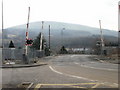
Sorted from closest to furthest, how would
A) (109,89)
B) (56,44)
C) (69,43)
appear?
(109,89) → (56,44) → (69,43)

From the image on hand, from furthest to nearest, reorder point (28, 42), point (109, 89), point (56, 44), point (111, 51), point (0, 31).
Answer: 1. point (56, 44)
2. point (111, 51)
3. point (28, 42)
4. point (0, 31)
5. point (109, 89)

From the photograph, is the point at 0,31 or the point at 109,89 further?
the point at 0,31

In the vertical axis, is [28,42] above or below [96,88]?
above

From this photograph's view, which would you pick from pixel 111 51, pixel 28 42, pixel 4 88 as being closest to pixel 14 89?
pixel 4 88

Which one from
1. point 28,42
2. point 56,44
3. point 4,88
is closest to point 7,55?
point 28,42

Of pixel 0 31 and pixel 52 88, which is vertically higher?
pixel 0 31

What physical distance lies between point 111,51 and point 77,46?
Answer: 71782 mm

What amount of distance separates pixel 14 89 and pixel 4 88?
1.59 feet

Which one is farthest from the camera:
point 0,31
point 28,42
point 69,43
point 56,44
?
point 69,43

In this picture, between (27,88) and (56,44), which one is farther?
(56,44)

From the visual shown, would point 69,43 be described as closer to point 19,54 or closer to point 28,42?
point 19,54

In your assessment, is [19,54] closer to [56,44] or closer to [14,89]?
[14,89]

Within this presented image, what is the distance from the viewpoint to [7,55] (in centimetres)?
3244

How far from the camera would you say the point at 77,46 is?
121 meters
